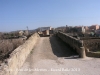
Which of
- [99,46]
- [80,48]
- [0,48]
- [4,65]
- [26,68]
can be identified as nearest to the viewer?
[4,65]

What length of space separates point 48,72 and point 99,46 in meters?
20.5

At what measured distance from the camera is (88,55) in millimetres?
9656

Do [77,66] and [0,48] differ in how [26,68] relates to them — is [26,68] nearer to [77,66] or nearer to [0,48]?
[77,66]

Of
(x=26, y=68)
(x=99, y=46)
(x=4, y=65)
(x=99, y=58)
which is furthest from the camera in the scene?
(x=99, y=46)

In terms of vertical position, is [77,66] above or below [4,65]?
below

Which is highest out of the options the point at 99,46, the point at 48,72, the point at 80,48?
the point at 80,48

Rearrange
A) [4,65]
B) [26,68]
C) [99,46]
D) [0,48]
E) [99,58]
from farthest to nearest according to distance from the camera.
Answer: [99,46]
[0,48]
[99,58]
[26,68]
[4,65]

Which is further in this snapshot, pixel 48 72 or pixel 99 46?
pixel 99 46

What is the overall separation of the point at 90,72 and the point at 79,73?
1.76 ft

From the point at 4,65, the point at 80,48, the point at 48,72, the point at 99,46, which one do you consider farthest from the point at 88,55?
the point at 99,46

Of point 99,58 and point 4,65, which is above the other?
point 4,65

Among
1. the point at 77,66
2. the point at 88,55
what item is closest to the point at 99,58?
the point at 88,55

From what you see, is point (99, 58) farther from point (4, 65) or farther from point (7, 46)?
point (7, 46)

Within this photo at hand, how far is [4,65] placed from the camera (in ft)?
17.7
